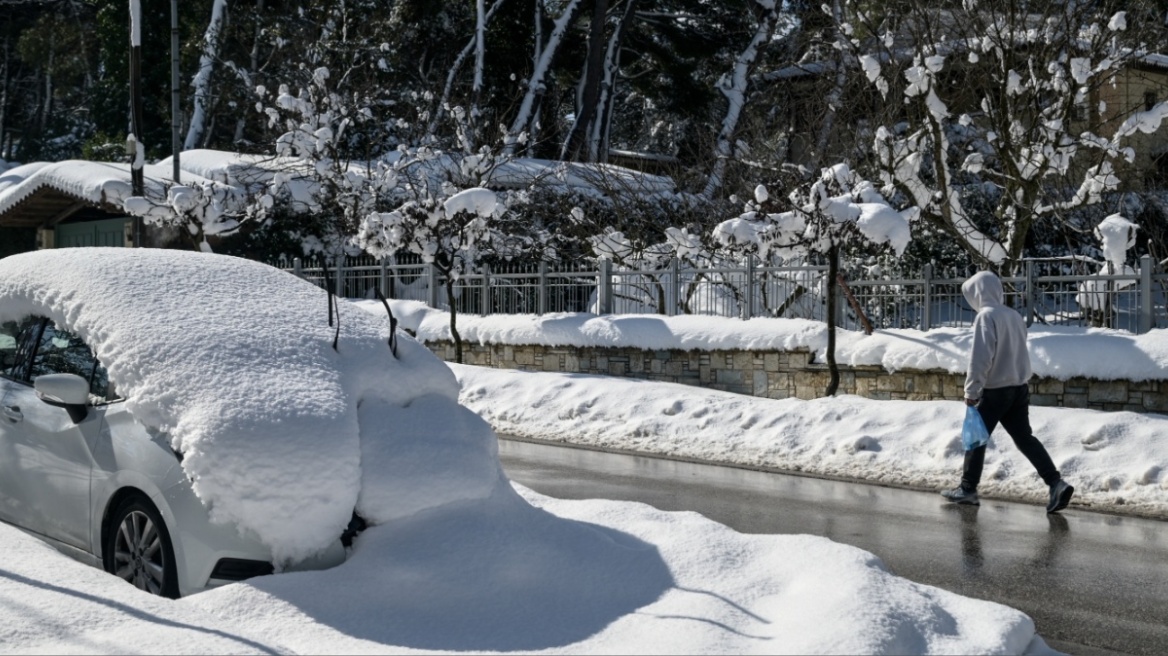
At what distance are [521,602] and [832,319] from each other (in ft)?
35.4

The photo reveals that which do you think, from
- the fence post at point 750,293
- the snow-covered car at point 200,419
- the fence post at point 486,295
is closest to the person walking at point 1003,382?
the snow-covered car at point 200,419

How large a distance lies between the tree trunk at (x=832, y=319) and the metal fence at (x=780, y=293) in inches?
13.2

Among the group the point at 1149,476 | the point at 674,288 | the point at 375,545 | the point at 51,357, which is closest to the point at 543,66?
the point at 674,288

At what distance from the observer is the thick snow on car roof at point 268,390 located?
5488 millimetres

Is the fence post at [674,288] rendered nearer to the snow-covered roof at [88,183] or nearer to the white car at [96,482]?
the white car at [96,482]

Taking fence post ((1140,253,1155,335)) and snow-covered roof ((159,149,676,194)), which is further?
snow-covered roof ((159,149,676,194))

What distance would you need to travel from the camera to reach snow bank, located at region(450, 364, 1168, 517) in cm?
1125

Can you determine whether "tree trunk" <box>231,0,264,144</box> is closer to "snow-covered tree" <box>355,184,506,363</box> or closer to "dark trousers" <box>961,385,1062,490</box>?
"snow-covered tree" <box>355,184,506,363</box>

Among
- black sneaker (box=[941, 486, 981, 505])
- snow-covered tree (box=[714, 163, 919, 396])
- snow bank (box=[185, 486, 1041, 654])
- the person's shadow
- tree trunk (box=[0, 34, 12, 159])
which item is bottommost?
the person's shadow

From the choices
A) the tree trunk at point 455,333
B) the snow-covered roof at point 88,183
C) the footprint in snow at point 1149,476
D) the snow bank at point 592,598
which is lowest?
the footprint in snow at point 1149,476

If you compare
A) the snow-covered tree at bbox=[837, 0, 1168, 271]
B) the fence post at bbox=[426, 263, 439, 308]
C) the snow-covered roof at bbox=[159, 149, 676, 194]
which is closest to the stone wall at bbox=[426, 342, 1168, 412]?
the fence post at bbox=[426, 263, 439, 308]

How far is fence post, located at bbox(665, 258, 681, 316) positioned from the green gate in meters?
17.8

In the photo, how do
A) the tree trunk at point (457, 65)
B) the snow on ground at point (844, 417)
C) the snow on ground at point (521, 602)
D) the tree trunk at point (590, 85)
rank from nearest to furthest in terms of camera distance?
the snow on ground at point (521, 602)
the snow on ground at point (844, 417)
the tree trunk at point (590, 85)
the tree trunk at point (457, 65)

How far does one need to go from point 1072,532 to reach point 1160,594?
84.1 inches
